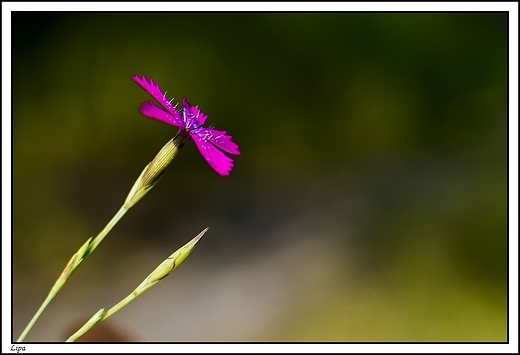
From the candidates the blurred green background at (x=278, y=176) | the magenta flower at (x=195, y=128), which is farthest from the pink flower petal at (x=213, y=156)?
→ the blurred green background at (x=278, y=176)

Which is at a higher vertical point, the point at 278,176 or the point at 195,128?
the point at 195,128

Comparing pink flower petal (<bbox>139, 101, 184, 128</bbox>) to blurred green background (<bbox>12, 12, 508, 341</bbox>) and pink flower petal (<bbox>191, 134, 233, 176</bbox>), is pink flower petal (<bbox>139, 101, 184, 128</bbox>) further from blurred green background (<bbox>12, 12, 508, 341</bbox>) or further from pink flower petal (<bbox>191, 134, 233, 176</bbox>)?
blurred green background (<bbox>12, 12, 508, 341</bbox>)

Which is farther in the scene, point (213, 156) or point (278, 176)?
point (278, 176)

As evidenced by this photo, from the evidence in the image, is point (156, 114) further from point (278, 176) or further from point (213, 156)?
point (278, 176)

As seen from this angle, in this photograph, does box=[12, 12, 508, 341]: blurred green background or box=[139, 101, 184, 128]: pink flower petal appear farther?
box=[12, 12, 508, 341]: blurred green background

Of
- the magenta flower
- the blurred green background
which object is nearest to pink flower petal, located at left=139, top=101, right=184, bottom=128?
the magenta flower

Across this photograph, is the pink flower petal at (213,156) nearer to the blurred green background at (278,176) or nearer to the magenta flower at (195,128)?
the magenta flower at (195,128)

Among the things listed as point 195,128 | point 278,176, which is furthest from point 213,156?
point 278,176
